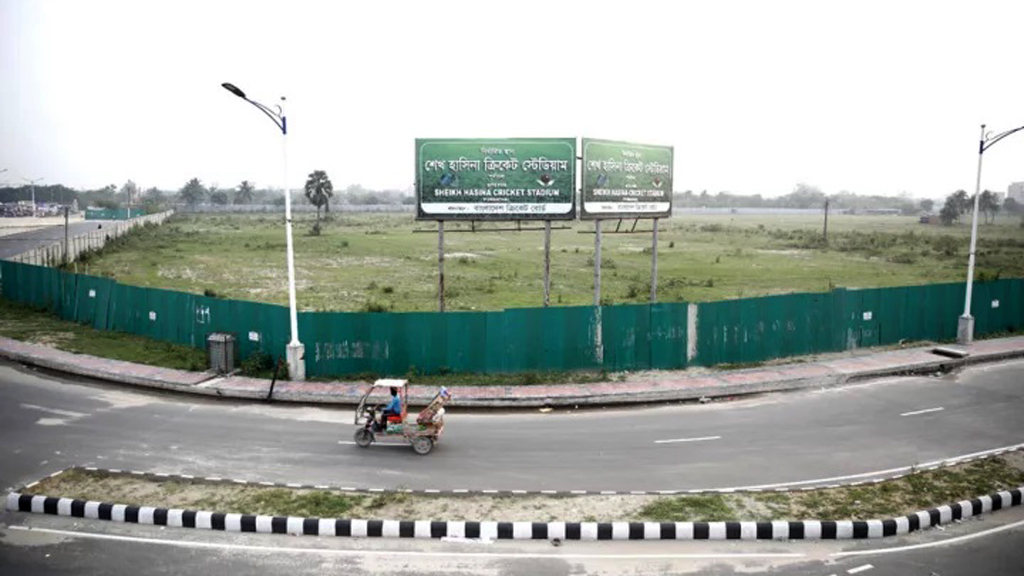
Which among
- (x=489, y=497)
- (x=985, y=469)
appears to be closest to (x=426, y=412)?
(x=489, y=497)

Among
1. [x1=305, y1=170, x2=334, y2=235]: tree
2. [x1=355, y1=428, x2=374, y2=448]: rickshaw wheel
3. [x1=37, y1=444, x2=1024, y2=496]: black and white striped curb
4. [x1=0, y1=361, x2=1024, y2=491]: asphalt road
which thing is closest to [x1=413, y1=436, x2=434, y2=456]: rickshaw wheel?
[x1=0, y1=361, x2=1024, y2=491]: asphalt road

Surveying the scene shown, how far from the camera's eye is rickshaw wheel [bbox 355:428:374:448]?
1438 centimetres

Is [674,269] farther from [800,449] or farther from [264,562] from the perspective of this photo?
[264,562]

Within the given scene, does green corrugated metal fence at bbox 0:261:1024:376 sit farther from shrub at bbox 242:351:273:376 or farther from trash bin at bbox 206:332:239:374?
trash bin at bbox 206:332:239:374

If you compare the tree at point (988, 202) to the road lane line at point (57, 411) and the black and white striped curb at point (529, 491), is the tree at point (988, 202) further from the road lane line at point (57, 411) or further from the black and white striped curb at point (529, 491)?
the road lane line at point (57, 411)

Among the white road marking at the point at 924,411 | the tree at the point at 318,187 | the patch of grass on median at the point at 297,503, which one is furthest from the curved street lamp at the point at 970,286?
the tree at the point at 318,187

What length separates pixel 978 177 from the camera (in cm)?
2377

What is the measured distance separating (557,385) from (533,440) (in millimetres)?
4106

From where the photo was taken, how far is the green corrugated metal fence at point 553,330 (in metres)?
19.5

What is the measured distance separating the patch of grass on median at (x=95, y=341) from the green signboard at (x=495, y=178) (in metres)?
8.24

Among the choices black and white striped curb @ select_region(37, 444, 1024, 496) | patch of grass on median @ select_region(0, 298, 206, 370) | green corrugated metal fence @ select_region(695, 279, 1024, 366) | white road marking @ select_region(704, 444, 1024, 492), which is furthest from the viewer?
green corrugated metal fence @ select_region(695, 279, 1024, 366)

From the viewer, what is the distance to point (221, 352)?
19.5m

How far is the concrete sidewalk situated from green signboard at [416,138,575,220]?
5567 mm

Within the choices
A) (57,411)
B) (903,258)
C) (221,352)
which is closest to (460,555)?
Answer: (57,411)
